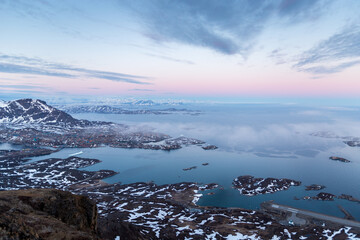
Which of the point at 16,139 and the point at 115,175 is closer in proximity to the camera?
the point at 115,175

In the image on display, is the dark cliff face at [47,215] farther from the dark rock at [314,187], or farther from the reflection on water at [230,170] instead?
the dark rock at [314,187]

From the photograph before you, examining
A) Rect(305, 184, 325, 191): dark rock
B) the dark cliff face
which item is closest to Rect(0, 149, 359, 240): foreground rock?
the dark cliff face

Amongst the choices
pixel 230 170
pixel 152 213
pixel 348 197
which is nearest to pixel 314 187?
pixel 348 197

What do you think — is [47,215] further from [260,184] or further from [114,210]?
[260,184]

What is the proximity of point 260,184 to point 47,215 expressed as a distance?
312ft

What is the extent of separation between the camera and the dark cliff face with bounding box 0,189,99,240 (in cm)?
1271

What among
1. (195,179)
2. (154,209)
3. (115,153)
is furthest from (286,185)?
(115,153)

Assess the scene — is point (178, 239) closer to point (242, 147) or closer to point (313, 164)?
point (313, 164)

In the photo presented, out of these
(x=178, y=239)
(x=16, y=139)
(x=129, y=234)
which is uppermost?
(x=129, y=234)

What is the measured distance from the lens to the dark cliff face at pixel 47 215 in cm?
1271

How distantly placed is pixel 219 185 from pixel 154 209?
3762 centimetres

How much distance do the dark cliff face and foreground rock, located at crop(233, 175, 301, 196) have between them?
80.0 metres

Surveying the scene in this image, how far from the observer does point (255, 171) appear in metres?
115

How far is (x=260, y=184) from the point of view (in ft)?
314
